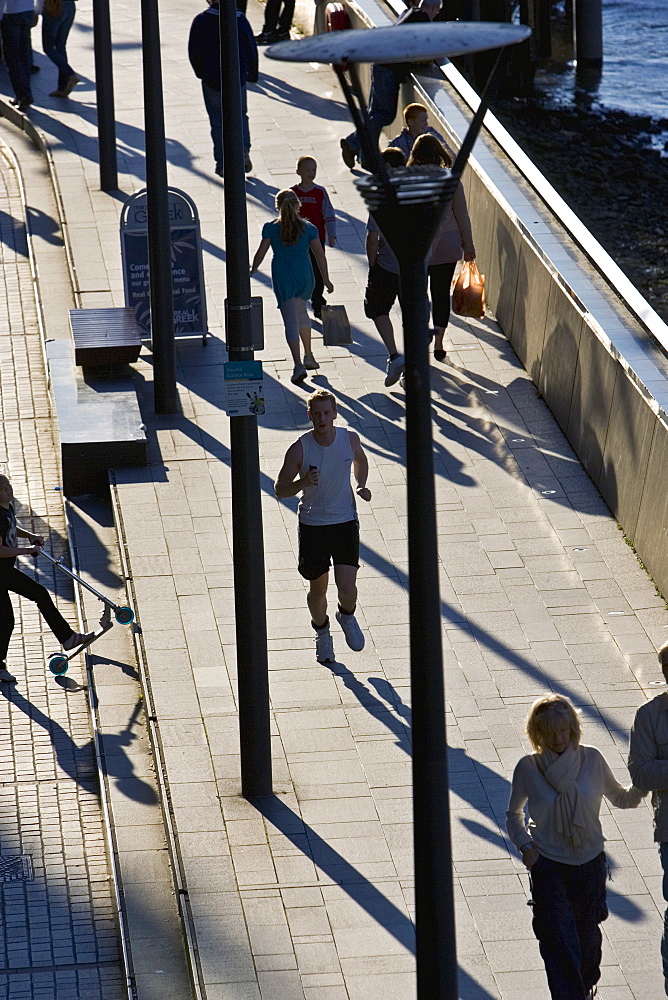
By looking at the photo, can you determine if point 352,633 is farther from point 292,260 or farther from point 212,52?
point 212,52

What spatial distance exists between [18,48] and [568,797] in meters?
15.5

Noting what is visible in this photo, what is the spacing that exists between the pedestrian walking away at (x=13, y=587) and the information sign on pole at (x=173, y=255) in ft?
13.9

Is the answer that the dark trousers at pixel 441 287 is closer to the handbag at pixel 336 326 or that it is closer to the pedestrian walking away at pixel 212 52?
the handbag at pixel 336 326

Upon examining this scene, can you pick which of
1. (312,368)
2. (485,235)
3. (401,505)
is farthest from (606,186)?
(401,505)

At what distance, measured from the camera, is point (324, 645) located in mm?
9180

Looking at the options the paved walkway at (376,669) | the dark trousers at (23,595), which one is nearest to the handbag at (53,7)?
the paved walkway at (376,669)

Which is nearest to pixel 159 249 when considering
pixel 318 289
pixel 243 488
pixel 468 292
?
pixel 318 289

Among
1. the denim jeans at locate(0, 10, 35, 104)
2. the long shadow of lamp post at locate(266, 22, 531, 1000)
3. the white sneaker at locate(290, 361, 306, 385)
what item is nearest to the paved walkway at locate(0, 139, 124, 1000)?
the white sneaker at locate(290, 361, 306, 385)

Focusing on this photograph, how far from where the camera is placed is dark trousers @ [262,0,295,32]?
22.2 m

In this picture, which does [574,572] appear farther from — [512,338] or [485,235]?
[485,235]

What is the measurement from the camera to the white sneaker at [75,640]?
374 inches

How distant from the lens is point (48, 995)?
23.3ft

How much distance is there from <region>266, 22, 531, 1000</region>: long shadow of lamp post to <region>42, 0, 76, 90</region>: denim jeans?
15734mm

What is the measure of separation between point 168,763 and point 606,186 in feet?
51.5
